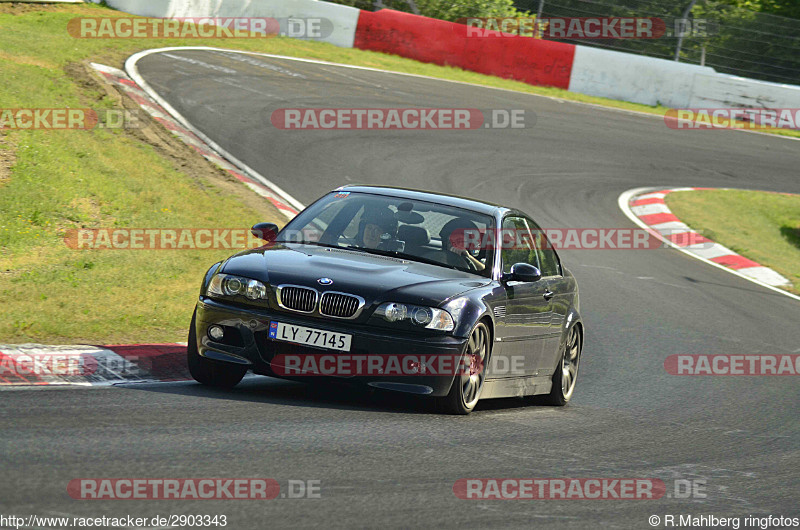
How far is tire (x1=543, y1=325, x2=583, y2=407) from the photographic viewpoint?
28.5 ft

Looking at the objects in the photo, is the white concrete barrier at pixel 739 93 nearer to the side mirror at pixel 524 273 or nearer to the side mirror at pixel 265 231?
the side mirror at pixel 524 273

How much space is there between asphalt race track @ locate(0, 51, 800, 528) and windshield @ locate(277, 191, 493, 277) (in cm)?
103

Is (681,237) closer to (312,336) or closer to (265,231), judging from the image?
(265,231)

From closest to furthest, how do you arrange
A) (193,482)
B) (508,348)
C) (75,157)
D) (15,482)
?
(15,482) → (193,482) → (508,348) → (75,157)

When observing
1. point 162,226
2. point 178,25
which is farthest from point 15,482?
point 178,25

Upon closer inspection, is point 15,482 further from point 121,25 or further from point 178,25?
point 178,25

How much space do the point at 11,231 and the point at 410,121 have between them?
1151cm

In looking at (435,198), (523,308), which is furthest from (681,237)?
(523,308)

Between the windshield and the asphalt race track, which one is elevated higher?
the windshield

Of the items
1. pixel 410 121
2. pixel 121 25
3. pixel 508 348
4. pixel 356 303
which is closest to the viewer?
pixel 356 303

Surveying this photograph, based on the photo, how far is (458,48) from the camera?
27.2 meters

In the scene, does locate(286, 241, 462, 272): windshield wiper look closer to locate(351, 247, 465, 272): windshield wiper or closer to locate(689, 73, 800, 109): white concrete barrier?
locate(351, 247, 465, 272): windshield wiper

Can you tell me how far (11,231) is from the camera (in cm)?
1057

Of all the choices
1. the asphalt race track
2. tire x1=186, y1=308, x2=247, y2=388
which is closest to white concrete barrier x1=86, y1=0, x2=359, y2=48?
the asphalt race track
